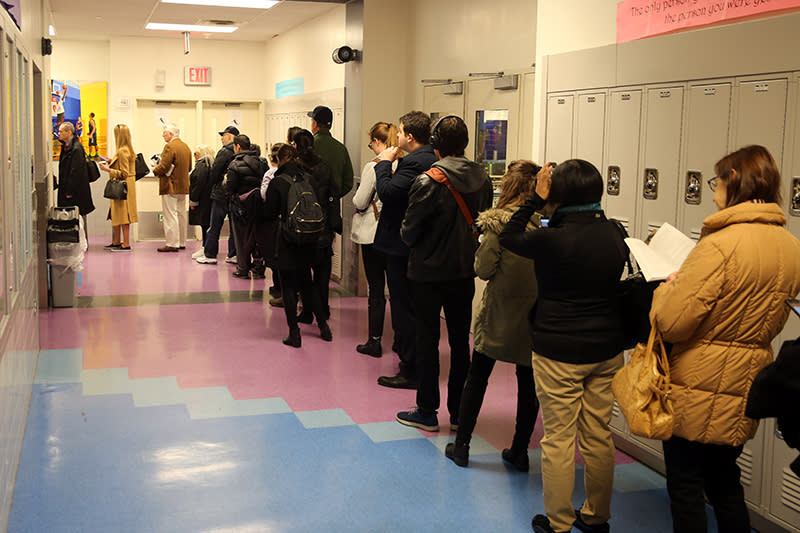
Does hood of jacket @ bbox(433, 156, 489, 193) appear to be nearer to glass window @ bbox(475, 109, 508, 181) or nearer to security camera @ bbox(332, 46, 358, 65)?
glass window @ bbox(475, 109, 508, 181)

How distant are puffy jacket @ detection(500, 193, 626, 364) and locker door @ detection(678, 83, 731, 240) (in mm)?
862

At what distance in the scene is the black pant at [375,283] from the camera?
20.4ft

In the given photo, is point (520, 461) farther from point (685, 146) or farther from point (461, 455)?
point (685, 146)

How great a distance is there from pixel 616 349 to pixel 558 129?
200cm

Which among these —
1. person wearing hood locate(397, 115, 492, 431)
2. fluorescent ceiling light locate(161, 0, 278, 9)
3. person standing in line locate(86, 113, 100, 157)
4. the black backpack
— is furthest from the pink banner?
person standing in line locate(86, 113, 100, 157)

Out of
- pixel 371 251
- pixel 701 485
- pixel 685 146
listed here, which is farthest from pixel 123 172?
pixel 701 485

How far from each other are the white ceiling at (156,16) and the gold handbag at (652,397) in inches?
289

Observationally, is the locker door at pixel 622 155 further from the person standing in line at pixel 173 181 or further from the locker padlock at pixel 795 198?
the person standing in line at pixel 173 181

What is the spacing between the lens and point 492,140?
278 inches

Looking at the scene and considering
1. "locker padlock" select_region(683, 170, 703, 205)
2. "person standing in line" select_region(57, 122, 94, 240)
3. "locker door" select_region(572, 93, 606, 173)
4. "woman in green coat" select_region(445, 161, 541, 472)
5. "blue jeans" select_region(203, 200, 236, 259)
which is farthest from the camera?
"blue jeans" select_region(203, 200, 236, 259)

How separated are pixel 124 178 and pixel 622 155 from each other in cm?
860

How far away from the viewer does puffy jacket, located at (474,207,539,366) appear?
3.79m

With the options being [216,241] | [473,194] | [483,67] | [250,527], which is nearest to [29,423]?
[250,527]

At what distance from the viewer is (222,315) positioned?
7734 millimetres
